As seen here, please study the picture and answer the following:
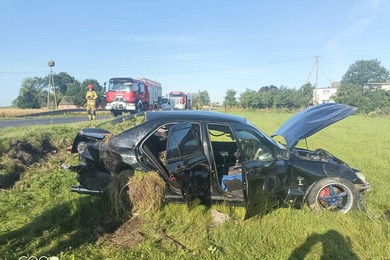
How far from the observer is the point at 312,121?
496 centimetres

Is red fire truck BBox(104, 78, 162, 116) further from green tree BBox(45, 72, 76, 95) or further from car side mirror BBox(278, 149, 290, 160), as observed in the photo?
green tree BBox(45, 72, 76, 95)

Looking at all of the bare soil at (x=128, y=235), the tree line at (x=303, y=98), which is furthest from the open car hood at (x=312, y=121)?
the tree line at (x=303, y=98)

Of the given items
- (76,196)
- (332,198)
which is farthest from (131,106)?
(332,198)

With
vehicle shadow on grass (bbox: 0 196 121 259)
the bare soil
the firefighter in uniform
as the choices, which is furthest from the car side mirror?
the firefighter in uniform

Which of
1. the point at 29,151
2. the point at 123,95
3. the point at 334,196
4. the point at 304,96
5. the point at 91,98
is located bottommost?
the point at 334,196

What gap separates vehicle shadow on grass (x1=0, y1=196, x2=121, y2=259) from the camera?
337cm

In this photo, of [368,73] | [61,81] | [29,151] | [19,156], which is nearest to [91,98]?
[29,151]

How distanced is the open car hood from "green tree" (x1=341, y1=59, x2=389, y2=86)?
12290 centimetres

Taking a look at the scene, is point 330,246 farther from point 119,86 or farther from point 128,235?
point 119,86

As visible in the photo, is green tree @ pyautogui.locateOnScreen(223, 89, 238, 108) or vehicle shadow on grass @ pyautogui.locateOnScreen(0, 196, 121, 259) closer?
vehicle shadow on grass @ pyautogui.locateOnScreen(0, 196, 121, 259)

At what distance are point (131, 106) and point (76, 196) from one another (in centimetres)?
1775

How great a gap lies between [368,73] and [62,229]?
435 feet

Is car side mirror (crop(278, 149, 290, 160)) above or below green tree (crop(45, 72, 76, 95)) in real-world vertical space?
below

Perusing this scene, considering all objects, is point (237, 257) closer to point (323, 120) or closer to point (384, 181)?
point (323, 120)
